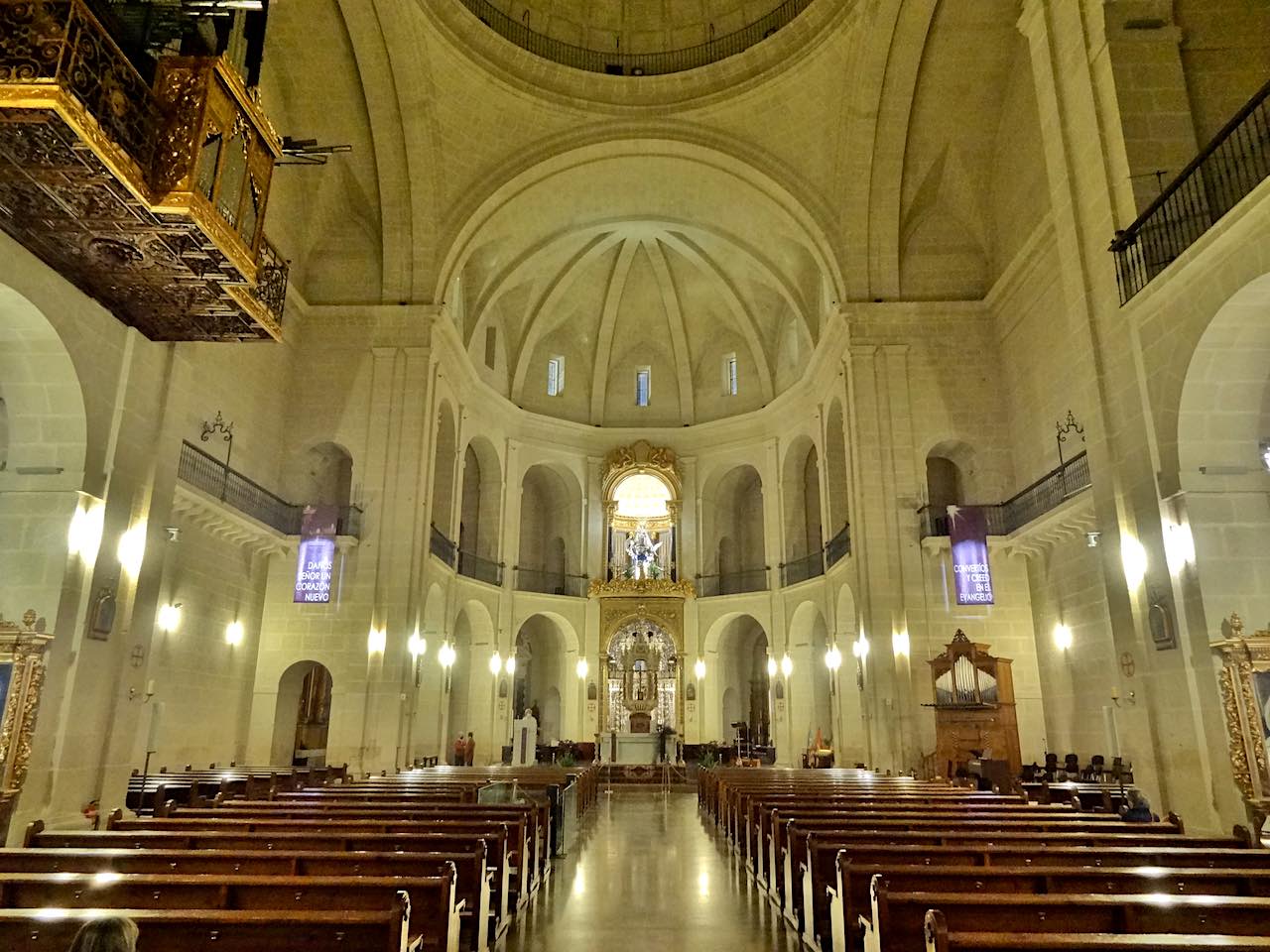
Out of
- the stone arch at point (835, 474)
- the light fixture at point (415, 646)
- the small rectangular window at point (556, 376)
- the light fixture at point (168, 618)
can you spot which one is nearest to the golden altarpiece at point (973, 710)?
the stone arch at point (835, 474)

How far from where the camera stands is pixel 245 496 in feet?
55.8

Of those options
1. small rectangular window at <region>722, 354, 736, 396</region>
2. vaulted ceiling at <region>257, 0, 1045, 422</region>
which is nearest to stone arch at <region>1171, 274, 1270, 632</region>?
vaulted ceiling at <region>257, 0, 1045, 422</region>

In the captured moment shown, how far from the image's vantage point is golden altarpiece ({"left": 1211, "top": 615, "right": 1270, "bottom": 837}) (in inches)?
301

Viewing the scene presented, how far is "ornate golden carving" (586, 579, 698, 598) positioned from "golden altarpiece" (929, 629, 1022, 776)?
38.3 ft

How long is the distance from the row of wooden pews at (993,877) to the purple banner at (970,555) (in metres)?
7.77

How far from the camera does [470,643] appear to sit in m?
25.5

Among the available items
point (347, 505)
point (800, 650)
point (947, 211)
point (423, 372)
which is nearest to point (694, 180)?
point (947, 211)

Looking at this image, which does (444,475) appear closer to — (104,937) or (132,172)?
(132,172)

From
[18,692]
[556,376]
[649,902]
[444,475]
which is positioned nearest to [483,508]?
[444,475]

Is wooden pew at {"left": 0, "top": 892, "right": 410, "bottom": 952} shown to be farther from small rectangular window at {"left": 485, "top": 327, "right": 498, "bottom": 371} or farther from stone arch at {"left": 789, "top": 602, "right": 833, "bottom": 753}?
small rectangular window at {"left": 485, "top": 327, "right": 498, "bottom": 371}

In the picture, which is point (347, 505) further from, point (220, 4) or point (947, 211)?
point (947, 211)

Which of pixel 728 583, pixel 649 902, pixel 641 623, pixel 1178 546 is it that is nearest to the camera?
pixel 649 902

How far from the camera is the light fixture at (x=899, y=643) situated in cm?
1723

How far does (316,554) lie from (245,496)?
6.19 feet
